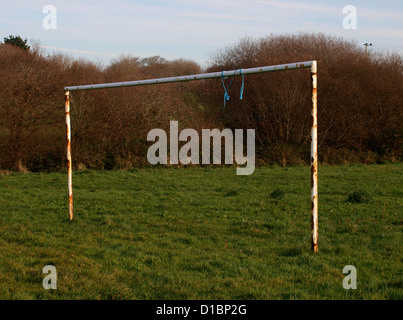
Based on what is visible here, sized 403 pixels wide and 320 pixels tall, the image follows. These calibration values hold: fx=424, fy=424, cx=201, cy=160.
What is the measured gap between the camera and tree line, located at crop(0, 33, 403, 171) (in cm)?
1570

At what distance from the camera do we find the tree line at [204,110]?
51.5 feet

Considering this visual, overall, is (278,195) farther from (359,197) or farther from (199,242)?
(199,242)

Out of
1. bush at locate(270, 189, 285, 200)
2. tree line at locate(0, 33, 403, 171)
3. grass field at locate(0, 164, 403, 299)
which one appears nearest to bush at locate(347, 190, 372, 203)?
grass field at locate(0, 164, 403, 299)

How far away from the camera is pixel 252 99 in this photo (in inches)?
700

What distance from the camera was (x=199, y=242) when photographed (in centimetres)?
621

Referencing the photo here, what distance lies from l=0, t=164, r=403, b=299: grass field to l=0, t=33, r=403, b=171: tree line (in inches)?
176

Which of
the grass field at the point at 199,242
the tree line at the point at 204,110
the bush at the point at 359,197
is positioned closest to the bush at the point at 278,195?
the grass field at the point at 199,242

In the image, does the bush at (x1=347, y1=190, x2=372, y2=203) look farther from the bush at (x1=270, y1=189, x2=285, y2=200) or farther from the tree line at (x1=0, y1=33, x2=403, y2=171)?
the tree line at (x1=0, y1=33, x2=403, y2=171)

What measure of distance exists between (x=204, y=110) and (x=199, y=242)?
12.9 metres

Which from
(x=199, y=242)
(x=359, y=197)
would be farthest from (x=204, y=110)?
(x=199, y=242)

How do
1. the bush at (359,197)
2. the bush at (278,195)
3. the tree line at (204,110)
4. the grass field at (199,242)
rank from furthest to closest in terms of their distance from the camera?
the tree line at (204,110)
the bush at (278,195)
the bush at (359,197)
the grass field at (199,242)

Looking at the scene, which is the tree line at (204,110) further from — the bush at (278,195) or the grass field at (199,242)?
the bush at (278,195)

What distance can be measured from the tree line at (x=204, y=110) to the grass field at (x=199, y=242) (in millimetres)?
4481
